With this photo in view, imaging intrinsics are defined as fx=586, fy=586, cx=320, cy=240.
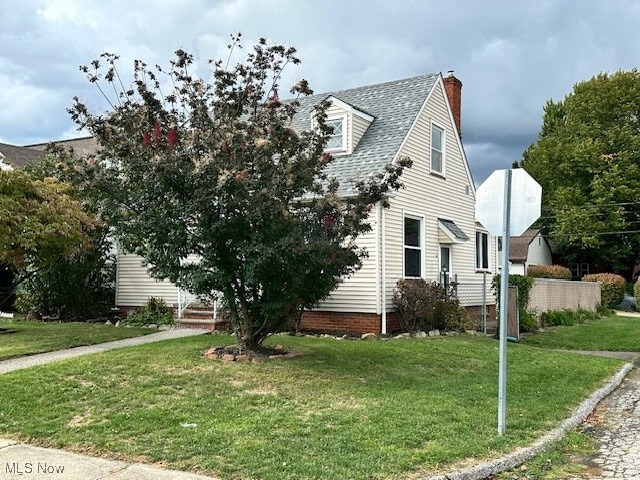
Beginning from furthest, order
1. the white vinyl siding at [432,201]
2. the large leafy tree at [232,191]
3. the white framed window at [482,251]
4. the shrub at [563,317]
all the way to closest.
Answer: the white framed window at [482,251] < the shrub at [563,317] < the white vinyl siding at [432,201] < the large leafy tree at [232,191]

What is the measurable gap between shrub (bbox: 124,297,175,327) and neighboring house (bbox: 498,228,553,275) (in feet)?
79.1

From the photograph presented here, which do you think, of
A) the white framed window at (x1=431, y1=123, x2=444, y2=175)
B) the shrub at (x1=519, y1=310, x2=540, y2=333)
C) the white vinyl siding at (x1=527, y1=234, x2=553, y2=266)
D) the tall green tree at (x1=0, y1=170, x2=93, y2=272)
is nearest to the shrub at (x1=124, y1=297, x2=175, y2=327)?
the tall green tree at (x1=0, y1=170, x2=93, y2=272)

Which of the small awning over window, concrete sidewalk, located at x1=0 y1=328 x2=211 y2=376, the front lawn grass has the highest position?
the small awning over window

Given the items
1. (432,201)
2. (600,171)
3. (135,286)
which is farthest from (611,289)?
(135,286)

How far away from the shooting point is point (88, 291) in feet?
59.3

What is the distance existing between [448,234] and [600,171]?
89.1ft

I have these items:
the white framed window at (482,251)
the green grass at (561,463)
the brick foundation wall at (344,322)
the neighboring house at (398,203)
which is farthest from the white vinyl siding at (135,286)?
the green grass at (561,463)

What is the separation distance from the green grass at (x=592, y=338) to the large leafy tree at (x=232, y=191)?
8.10 metres

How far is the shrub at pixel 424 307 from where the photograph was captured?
47.9 feet

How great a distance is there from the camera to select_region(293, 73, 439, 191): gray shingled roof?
15234 mm

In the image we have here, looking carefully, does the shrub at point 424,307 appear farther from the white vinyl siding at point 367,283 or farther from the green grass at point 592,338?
the green grass at point 592,338

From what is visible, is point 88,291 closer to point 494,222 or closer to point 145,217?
point 145,217

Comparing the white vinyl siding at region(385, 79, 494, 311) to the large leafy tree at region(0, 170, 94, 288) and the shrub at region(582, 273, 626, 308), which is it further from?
the shrub at region(582, 273, 626, 308)

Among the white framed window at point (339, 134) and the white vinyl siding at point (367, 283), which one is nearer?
the white vinyl siding at point (367, 283)
